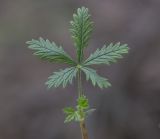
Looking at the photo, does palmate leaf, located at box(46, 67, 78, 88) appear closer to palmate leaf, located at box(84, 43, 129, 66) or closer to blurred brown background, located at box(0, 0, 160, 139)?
palmate leaf, located at box(84, 43, 129, 66)

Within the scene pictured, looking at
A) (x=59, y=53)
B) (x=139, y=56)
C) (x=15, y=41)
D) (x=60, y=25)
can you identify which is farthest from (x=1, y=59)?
(x=59, y=53)

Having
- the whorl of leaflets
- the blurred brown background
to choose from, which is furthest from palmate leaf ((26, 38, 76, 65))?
the blurred brown background

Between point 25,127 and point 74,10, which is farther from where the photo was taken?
point 74,10

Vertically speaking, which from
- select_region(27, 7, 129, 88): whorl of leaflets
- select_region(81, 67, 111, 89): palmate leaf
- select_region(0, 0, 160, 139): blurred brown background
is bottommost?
select_region(81, 67, 111, 89): palmate leaf

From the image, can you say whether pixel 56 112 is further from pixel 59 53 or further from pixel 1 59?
pixel 59 53

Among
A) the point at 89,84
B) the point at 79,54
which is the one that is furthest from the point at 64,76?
the point at 89,84

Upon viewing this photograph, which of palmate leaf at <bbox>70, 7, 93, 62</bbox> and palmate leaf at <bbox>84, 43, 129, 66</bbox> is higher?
palmate leaf at <bbox>70, 7, 93, 62</bbox>

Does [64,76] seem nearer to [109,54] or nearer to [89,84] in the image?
[109,54]
